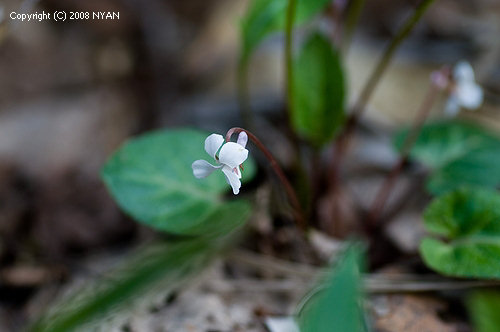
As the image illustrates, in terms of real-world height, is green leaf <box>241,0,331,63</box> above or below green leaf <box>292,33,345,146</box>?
above

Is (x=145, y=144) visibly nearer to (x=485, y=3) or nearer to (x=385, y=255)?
(x=385, y=255)

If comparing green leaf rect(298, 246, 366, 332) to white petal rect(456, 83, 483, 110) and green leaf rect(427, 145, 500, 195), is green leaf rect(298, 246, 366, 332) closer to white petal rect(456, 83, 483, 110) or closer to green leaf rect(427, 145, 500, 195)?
green leaf rect(427, 145, 500, 195)

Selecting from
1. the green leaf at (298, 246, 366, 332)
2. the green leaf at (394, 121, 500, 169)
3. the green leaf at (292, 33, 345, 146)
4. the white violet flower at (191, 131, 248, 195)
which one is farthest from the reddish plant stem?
the green leaf at (298, 246, 366, 332)

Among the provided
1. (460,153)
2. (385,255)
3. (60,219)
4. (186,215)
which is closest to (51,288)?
(60,219)

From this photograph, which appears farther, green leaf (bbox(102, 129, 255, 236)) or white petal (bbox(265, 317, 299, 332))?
green leaf (bbox(102, 129, 255, 236))

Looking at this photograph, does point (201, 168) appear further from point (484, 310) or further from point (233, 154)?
point (484, 310)

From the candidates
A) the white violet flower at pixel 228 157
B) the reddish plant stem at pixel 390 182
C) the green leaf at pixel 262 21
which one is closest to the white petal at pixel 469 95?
the reddish plant stem at pixel 390 182

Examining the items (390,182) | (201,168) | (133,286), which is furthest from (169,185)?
(390,182)
